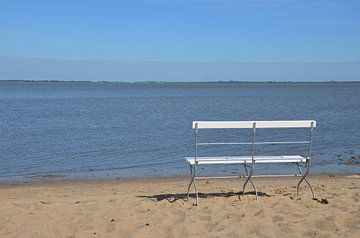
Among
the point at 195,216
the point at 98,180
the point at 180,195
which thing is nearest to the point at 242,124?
the point at 195,216

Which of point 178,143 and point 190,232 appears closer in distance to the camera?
point 190,232

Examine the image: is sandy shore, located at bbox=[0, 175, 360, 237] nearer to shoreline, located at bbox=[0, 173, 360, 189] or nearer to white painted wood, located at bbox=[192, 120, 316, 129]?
A: white painted wood, located at bbox=[192, 120, 316, 129]

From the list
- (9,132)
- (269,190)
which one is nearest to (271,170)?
(269,190)

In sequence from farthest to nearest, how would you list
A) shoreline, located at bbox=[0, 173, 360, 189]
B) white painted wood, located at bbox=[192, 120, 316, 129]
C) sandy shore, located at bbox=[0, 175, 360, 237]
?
shoreline, located at bbox=[0, 173, 360, 189]
white painted wood, located at bbox=[192, 120, 316, 129]
sandy shore, located at bbox=[0, 175, 360, 237]

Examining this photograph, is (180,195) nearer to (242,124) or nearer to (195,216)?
(195,216)

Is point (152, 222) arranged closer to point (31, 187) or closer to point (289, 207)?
point (289, 207)

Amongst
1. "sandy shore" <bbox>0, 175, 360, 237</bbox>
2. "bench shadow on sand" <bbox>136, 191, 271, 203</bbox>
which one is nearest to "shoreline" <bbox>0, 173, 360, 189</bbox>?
"sandy shore" <bbox>0, 175, 360, 237</bbox>

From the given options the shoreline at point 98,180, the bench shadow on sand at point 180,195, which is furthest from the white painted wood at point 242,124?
the shoreline at point 98,180

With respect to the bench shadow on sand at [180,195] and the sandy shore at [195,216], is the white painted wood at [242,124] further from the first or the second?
the bench shadow on sand at [180,195]

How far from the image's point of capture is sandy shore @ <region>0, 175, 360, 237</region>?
5918 millimetres

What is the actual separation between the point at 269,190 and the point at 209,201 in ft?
5.69

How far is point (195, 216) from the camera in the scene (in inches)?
259

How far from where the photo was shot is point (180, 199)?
25.6ft

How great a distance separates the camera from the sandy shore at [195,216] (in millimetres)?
5918
